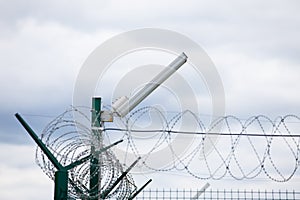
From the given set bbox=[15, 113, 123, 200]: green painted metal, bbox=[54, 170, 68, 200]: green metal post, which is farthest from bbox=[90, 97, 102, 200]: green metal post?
bbox=[54, 170, 68, 200]: green metal post

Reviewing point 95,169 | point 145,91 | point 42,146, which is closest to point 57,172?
point 42,146

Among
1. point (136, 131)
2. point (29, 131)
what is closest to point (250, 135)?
point (136, 131)

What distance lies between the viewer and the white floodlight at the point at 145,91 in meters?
13.3

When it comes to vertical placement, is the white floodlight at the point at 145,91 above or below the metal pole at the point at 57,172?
above

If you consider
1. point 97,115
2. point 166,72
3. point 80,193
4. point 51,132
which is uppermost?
point 166,72

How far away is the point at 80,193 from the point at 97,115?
5.78 ft

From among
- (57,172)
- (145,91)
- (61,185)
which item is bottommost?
(61,185)

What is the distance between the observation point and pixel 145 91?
13508 millimetres

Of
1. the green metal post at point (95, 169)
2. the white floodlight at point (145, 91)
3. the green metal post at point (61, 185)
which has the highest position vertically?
→ the white floodlight at point (145, 91)

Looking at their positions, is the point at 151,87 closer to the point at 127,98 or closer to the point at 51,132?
the point at 127,98

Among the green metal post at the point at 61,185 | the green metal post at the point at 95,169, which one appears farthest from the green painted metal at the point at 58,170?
the green metal post at the point at 95,169

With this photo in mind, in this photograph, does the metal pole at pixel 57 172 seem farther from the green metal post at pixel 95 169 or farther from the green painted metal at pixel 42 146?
the green metal post at pixel 95 169

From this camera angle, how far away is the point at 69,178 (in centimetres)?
1208

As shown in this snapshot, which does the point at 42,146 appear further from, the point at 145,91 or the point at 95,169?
the point at 145,91
